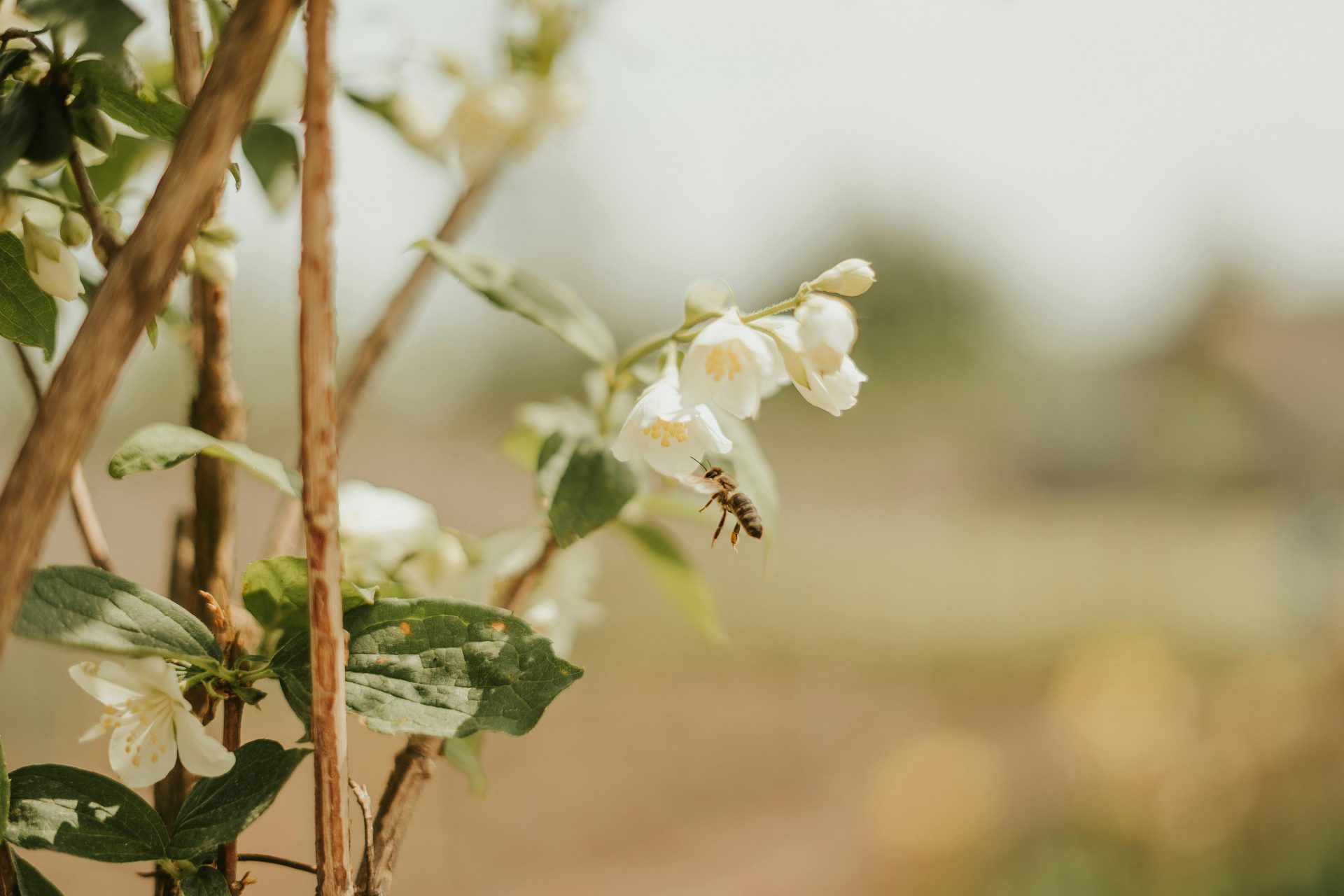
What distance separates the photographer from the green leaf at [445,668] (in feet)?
0.89

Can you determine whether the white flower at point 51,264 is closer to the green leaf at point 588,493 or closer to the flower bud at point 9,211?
the flower bud at point 9,211

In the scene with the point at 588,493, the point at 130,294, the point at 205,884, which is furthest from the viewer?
the point at 588,493

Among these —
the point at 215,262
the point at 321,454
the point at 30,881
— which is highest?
the point at 215,262

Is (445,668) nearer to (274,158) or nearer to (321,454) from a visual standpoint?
(321,454)

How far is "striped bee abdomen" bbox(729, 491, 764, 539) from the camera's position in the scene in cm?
58

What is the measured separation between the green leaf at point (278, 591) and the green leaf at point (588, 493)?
0.10m

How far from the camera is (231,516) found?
379 millimetres

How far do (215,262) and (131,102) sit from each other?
7 centimetres

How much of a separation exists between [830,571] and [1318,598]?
11.4 ft

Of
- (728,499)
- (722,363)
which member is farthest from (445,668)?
(728,499)

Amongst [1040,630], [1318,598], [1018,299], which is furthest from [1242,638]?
[1018,299]

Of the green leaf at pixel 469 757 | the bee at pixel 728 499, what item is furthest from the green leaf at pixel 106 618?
the bee at pixel 728 499

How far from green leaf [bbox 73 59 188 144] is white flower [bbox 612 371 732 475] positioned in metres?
0.20

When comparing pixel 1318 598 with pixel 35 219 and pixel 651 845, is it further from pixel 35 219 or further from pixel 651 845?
pixel 35 219
